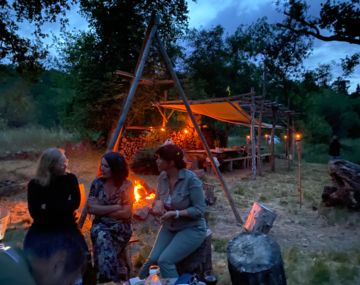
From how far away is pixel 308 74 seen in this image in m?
25.8

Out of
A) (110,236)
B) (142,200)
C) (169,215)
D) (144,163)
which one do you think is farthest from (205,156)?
(169,215)

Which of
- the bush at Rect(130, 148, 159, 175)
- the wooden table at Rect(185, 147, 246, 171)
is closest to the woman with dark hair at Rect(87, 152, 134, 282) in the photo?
the bush at Rect(130, 148, 159, 175)

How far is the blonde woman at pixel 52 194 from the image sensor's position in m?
2.95

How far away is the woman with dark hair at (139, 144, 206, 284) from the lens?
3.19 metres

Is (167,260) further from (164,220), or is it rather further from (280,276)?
(280,276)

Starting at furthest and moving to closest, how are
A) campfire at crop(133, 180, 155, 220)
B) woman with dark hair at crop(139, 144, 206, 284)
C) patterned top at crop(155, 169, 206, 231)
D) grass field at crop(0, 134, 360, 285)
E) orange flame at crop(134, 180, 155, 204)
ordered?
orange flame at crop(134, 180, 155, 204) < campfire at crop(133, 180, 155, 220) < grass field at crop(0, 134, 360, 285) < patterned top at crop(155, 169, 206, 231) < woman with dark hair at crop(139, 144, 206, 284)

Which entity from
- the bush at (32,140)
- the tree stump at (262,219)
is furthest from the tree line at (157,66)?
the tree stump at (262,219)

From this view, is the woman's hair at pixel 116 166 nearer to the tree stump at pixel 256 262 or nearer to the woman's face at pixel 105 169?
the woman's face at pixel 105 169

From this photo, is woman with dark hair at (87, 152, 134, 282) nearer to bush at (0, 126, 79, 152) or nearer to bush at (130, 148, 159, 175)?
bush at (130, 148, 159, 175)

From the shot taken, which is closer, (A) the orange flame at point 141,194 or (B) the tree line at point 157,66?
(A) the orange flame at point 141,194

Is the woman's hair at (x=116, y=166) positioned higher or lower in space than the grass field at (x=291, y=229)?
higher

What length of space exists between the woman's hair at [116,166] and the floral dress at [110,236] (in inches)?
4.5

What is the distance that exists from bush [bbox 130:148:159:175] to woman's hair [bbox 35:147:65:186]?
858 centimetres

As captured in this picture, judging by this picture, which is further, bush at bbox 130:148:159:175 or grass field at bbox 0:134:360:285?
bush at bbox 130:148:159:175
